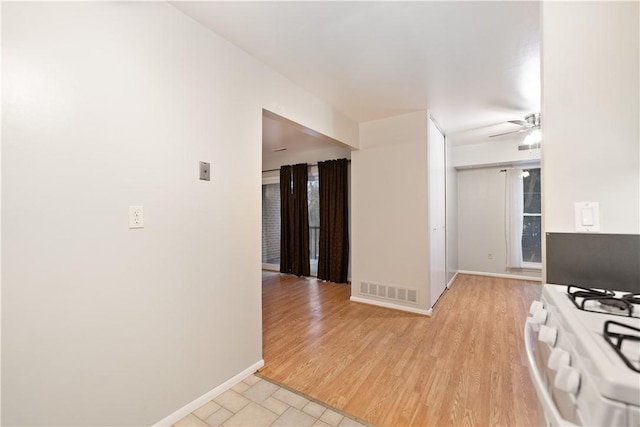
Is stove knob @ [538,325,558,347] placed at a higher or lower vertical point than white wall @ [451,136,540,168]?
lower

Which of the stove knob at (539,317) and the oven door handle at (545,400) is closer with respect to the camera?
the oven door handle at (545,400)

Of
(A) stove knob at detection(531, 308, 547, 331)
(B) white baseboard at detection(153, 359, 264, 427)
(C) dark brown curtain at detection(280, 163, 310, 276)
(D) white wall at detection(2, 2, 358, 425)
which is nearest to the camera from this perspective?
(A) stove knob at detection(531, 308, 547, 331)

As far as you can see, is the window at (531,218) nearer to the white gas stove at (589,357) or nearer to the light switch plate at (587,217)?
the light switch plate at (587,217)

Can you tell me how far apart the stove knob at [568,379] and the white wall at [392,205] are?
2.65 m

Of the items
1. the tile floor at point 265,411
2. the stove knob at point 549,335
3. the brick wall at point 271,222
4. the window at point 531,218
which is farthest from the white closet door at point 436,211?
the brick wall at point 271,222

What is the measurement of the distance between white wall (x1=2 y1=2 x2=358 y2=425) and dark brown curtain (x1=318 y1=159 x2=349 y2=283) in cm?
283

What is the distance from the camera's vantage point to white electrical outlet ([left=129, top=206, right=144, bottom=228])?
140 cm

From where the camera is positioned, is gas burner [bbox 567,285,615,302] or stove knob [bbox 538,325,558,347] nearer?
stove knob [bbox 538,325,558,347]

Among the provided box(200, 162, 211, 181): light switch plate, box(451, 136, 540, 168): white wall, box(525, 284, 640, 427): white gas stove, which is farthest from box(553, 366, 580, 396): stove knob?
box(451, 136, 540, 168): white wall

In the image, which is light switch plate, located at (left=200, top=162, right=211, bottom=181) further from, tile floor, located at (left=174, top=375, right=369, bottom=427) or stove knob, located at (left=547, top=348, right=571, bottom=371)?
stove knob, located at (left=547, top=348, right=571, bottom=371)

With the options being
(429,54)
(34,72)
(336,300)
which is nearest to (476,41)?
(429,54)

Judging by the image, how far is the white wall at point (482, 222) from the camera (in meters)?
4.98

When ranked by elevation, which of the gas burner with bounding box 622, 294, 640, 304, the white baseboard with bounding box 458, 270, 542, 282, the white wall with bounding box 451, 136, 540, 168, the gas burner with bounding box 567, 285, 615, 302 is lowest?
the white baseboard with bounding box 458, 270, 542, 282

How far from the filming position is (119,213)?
135cm
